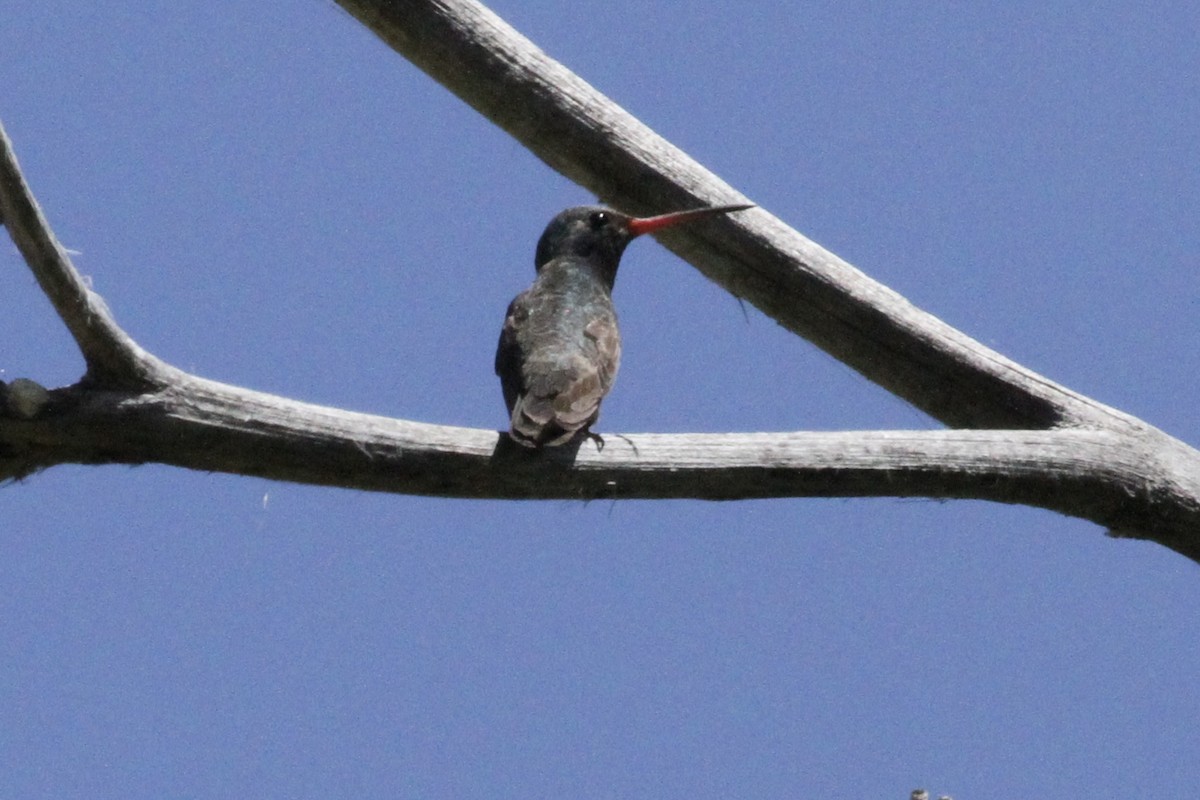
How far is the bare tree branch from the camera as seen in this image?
3.88m

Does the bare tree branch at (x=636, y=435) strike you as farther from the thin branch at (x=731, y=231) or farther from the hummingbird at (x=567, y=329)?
the hummingbird at (x=567, y=329)

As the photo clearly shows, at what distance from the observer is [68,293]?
12.5 feet

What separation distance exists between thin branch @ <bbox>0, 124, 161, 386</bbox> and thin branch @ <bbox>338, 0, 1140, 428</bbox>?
1716mm

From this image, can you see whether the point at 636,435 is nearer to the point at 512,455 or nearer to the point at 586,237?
the point at 512,455

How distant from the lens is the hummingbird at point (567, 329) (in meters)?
4.70

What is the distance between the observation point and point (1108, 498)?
479cm

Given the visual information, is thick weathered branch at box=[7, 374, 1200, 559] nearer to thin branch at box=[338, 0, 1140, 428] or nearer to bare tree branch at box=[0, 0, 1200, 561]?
bare tree branch at box=[0, 0, 1200, 561]

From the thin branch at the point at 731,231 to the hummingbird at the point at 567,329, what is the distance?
0.49 ft

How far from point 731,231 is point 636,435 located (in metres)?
1.25

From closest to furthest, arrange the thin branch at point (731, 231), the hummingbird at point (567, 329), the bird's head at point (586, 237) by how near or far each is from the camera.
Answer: the hummingbird at point (567, 329), the thin branch at point (731, 231), the bird's head at point (586, 237)

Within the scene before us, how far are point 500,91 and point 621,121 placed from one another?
41cm

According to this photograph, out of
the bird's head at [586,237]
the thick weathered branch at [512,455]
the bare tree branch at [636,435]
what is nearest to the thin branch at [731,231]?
the bare tree branch at [636,435]

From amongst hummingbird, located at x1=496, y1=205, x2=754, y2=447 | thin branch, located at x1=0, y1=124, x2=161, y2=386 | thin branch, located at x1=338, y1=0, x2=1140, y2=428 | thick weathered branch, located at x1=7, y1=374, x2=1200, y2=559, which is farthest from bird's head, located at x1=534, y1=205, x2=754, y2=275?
thin branch, located at x1=0, y1=124, x2=161, y2=386

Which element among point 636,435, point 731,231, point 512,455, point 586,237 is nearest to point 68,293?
point 512,455
